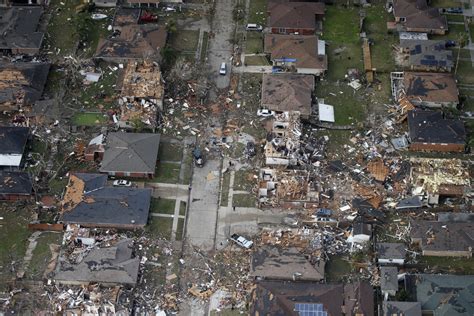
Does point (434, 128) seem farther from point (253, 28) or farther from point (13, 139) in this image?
point (13, 139)

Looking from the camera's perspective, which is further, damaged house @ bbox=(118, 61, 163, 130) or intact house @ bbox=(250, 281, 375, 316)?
damaged house @ bbox=(118, 61, 163, 130)

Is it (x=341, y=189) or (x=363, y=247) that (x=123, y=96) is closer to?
(x=341, y=189)

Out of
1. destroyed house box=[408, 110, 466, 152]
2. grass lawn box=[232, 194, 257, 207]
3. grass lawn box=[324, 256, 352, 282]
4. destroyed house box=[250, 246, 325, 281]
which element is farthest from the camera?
destroyed house box=[408, 110, 466, 152]

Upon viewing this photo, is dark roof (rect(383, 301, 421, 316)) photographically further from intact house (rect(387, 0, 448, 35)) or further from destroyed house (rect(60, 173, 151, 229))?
intact house (rect(387, 0, 448, 35))

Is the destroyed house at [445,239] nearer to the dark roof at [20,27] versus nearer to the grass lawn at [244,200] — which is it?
the grass lawn at [244,200]

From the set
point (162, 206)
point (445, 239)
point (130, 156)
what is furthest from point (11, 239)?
point (445, 239)

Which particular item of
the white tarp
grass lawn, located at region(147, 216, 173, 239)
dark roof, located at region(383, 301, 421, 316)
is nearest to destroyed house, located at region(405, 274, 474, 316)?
dark roof, located at region(383, 301, 421, 316)
